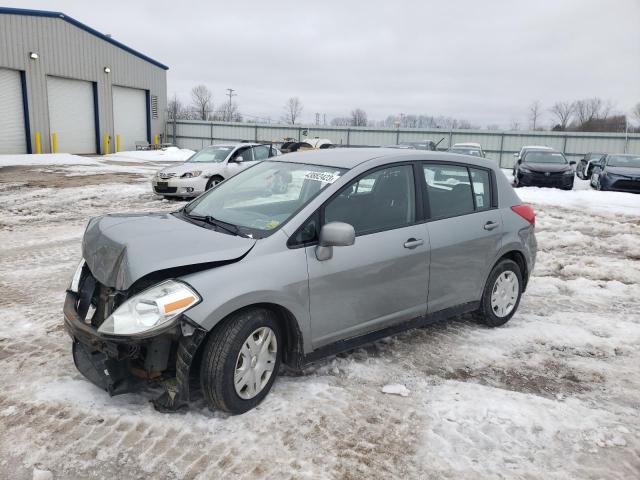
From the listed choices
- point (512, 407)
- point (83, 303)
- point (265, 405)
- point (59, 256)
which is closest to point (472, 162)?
point (512, 407)

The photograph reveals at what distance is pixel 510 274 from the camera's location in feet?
16.2

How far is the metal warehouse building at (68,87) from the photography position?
83.2ft

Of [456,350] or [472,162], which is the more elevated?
[472,162]

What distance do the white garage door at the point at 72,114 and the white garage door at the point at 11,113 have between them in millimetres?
1804

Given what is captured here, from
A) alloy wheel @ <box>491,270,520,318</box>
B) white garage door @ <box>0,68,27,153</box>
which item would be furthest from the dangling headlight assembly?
white garage door @ <box>0,68,27,153</box>

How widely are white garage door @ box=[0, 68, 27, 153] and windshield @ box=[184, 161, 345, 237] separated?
26.0 m

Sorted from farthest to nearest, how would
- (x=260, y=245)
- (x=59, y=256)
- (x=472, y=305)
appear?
1. (x=59, y=256)
2. (x=472, y=305)
3. (x=260, y=245)

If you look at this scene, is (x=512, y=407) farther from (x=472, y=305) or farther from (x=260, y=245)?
(x=260, y=245)

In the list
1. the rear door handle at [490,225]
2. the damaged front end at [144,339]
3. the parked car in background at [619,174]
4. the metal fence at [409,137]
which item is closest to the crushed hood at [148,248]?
the damaged front end at [144,339]

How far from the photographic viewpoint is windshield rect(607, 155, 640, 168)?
17.8 meters

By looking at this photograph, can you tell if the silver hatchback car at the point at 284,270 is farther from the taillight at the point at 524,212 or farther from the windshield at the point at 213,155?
the windshield at the point at 213,155

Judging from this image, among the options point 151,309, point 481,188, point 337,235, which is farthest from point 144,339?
point 481,188

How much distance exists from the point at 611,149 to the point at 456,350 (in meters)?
35.7

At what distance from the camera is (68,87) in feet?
93.6
